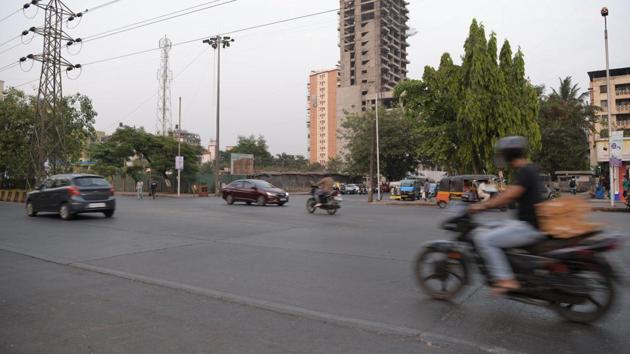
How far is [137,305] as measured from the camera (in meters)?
5.14

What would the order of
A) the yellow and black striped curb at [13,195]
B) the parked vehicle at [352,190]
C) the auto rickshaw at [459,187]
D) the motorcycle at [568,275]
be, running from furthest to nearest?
the parked vehicle at [352,190] → the yellow and black striped curb at [13,195] → the auto rickshaw at [459,187] → the motorcycle at [568,275]

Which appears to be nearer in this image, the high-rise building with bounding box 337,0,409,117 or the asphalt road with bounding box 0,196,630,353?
the asphalt road with bounding box 0,196,630,353

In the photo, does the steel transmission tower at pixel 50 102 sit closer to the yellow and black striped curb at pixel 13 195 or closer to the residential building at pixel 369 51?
the yellow and black striped curb at pixel 13 195

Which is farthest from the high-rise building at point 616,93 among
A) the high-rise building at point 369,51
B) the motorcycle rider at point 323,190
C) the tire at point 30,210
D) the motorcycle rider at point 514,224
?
the motorcycle rider at point 514,224

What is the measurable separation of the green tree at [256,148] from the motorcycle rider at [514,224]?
91.4 m

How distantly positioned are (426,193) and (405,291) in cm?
2836

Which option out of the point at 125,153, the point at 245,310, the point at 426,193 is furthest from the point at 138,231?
the point at 125,153

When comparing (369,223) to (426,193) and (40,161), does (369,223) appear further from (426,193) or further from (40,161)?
(40,161)

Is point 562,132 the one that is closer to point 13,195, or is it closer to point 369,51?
point 13,195

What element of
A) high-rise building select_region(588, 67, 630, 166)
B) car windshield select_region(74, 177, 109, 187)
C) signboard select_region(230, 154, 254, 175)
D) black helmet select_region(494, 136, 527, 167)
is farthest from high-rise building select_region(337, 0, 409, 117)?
black helmet select_region(494, 136, 527, 167)

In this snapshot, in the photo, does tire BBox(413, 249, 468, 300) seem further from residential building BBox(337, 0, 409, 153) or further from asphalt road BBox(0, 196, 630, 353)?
residential building BBox(337, 0, 409, 153)

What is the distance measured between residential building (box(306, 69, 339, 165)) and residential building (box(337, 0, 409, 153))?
56.3 feet

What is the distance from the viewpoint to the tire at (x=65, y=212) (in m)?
15.2

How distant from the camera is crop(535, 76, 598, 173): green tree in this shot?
44.5m
